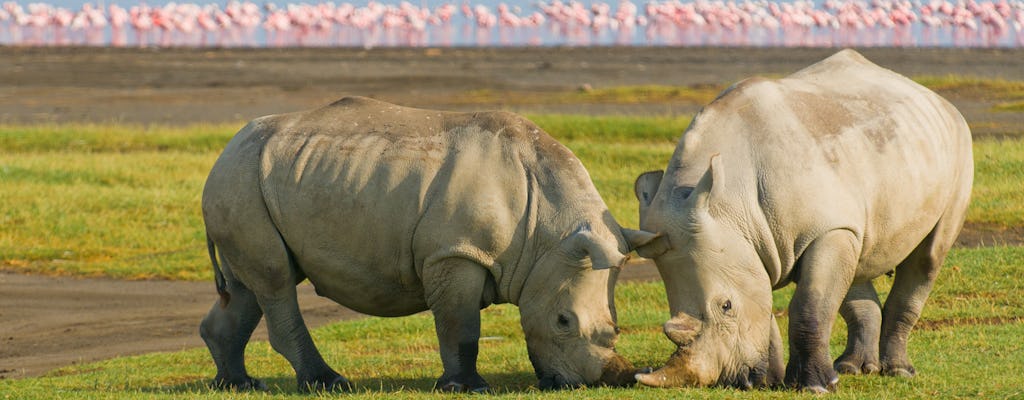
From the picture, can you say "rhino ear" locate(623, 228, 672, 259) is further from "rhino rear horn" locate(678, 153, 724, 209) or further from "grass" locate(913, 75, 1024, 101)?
"grass" locate(913, 75, 1024, 101)

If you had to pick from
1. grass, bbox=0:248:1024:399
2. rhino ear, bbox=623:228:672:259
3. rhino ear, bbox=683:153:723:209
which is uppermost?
rhino ear, bbox=683:153:723:209

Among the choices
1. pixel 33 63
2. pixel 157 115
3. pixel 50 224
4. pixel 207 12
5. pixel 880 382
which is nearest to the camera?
pixel 880 382

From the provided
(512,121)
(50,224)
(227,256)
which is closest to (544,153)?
(512,121)

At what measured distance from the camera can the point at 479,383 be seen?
31.4ft

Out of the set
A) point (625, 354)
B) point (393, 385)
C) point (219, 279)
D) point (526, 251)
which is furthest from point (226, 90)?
point (526, 251)

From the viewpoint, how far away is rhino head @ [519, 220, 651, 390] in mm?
9305

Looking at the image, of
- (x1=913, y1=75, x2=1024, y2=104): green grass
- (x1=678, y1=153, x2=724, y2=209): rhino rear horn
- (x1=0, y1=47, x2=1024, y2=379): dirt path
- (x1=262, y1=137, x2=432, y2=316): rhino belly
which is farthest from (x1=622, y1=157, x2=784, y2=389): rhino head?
(x1=913, y1=75, x2=1024, y2=104): green grass

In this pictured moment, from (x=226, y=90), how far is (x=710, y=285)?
4325cm

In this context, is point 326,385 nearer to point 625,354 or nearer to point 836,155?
point 625,354

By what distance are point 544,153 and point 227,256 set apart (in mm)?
2259

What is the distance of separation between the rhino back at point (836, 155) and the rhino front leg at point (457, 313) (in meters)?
1.53

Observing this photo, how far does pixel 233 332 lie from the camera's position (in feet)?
34.6

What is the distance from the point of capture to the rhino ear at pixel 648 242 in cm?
892

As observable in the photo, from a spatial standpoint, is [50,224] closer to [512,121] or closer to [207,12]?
[512,121]
